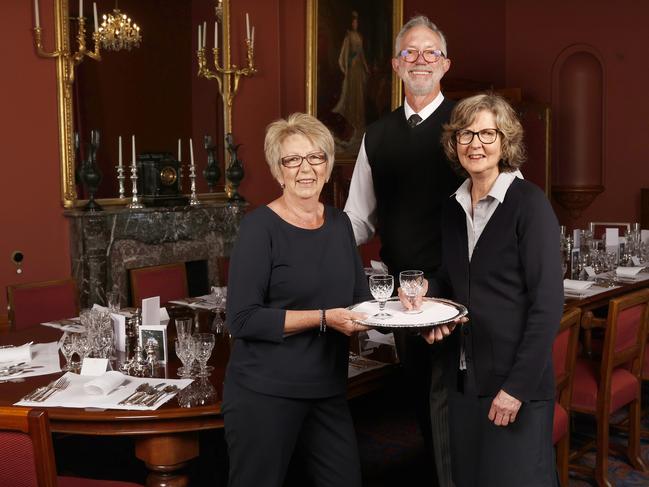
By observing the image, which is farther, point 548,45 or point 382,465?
point 548,45

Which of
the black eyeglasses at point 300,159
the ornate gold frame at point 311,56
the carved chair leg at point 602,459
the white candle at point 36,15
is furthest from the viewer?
the ornate gold frame at point 311,56

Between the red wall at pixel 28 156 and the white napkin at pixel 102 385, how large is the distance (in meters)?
3.22

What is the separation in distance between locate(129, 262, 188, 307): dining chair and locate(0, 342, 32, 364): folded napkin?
4.25ft

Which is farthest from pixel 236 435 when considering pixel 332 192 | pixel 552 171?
pixel 552 171

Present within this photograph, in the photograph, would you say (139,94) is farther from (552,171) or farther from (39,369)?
(552,171)

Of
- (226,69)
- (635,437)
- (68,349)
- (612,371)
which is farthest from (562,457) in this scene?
(226,69)

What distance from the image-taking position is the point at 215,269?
6.54m

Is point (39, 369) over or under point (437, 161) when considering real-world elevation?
under

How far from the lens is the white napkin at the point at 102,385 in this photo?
2379 mm

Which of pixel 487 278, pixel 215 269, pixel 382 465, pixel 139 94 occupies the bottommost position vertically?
pixel 382 465

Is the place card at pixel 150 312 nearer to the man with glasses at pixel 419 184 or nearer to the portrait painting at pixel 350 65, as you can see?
the man with glasses at pixel 419 184

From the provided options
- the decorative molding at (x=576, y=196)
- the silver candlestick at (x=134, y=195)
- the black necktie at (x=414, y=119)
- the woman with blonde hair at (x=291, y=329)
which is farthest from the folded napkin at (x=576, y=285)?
the decorative molding at (x=576, y=196)

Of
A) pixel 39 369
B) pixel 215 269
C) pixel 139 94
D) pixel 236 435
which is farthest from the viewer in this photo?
pixel 215 269

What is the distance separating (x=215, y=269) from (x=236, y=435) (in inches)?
176
